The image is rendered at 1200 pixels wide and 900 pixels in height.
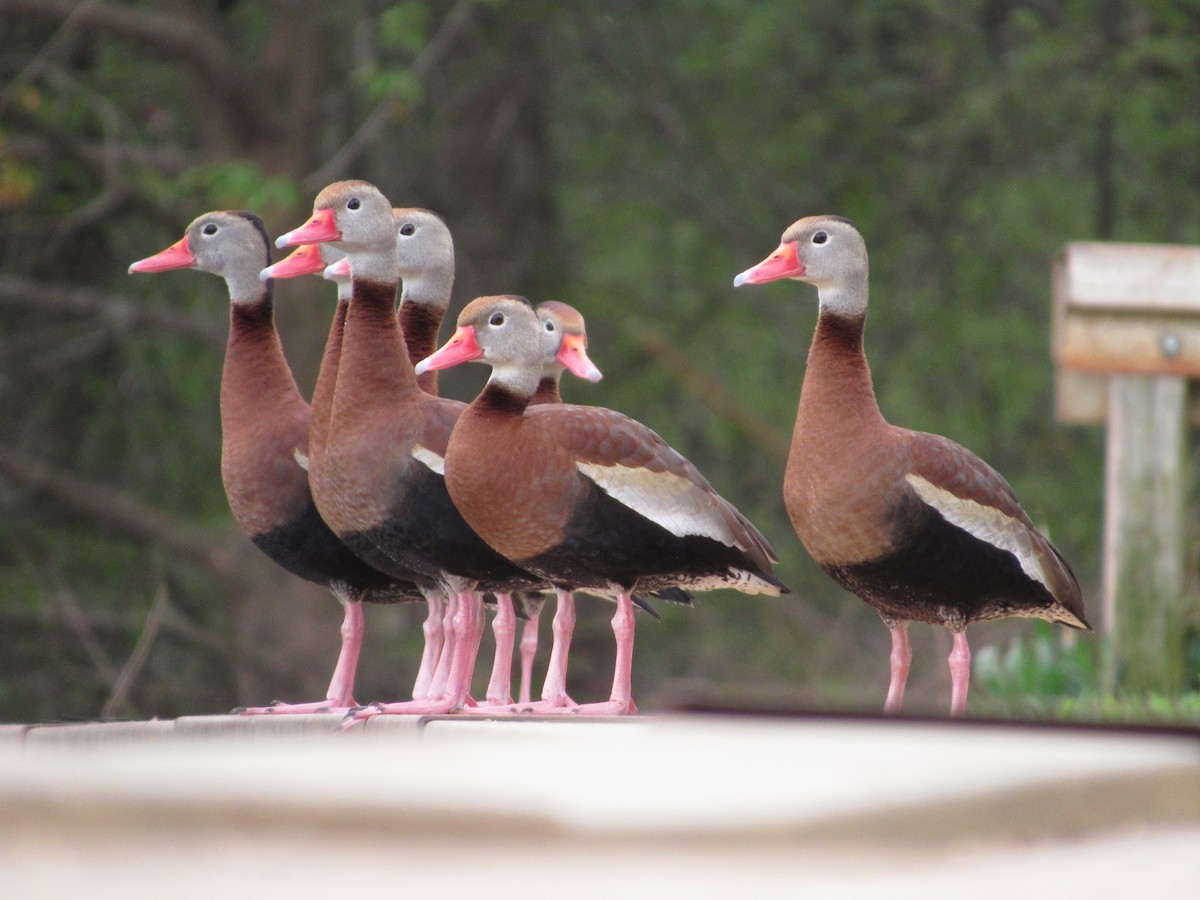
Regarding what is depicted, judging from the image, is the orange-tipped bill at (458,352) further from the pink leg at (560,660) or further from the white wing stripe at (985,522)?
the white wing stripe at (985,522)

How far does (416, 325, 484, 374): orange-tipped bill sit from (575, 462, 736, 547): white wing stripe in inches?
11.4

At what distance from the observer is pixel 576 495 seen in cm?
311

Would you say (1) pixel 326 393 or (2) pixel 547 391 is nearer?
(1) pixel 326 393

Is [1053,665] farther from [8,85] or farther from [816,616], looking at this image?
[8,85]

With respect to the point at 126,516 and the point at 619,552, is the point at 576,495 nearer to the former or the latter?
the point at 619,552

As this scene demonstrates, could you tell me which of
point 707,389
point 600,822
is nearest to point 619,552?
point 600,822

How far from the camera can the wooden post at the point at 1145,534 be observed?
18.1 ft

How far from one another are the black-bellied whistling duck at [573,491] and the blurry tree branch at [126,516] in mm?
5093

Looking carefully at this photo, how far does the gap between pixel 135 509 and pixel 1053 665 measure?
452 centimetres

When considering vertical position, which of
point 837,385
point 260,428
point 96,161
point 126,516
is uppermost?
point 96,161

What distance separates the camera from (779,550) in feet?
32.2

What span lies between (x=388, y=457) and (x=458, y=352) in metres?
0.24

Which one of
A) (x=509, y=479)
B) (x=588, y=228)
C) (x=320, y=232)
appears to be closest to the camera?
(x=509, y=479)

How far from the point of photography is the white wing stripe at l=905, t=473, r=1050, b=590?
3.13 metres
